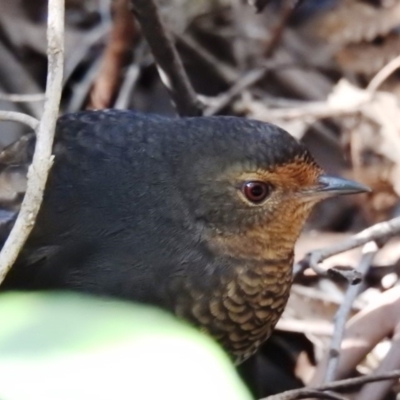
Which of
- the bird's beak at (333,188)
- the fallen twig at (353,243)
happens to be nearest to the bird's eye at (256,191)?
the bird's beak at (333,188)

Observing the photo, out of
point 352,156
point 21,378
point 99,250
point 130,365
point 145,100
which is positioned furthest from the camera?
point 145,100

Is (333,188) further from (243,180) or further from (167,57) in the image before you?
→ (167,57)

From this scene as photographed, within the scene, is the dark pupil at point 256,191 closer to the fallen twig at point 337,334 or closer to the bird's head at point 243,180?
the bird's head at point 243,180

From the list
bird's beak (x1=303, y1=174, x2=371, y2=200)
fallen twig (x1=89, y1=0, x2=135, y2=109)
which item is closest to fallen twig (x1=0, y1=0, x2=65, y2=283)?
bird's beak (x1=303, y1=174, x2=371, y2=200)

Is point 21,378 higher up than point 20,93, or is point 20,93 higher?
point 20,93

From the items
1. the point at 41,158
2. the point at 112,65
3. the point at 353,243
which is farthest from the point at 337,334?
the point at 112,65

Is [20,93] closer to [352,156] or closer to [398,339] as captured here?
[352,156]

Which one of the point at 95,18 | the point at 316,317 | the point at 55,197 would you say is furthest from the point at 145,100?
the point at 55,197
